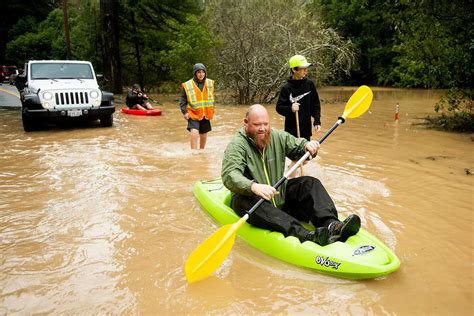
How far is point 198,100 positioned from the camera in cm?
719

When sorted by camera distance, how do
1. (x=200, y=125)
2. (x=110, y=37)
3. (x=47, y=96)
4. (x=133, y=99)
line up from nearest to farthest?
(x=200, y=125) → (x=47, y=96) → (x=133, y=99) → (x=110, y=37)

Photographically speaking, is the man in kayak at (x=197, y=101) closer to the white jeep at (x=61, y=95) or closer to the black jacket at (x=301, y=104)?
the black jacket at (x=301, y=104)

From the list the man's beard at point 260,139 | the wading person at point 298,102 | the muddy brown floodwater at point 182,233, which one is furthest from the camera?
the wading person at point 298,102

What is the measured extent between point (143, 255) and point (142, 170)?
312 centimetres

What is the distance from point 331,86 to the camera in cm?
3219

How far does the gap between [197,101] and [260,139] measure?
3657mm

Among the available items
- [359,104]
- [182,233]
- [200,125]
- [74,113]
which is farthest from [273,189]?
[74,113]

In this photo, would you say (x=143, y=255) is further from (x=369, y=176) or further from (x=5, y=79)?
(x=5, y=79)

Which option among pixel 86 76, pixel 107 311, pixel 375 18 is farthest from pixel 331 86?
pixel 107 311

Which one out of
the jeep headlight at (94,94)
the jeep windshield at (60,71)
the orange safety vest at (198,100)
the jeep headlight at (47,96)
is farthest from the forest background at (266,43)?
the jeep headlight at (47,96)

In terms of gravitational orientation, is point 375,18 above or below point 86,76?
above

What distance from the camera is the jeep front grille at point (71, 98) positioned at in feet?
32.3

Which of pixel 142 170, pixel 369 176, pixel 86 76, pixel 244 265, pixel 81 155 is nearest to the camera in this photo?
pixel 244 265

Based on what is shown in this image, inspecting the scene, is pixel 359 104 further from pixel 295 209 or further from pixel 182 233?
pixel 182 233
